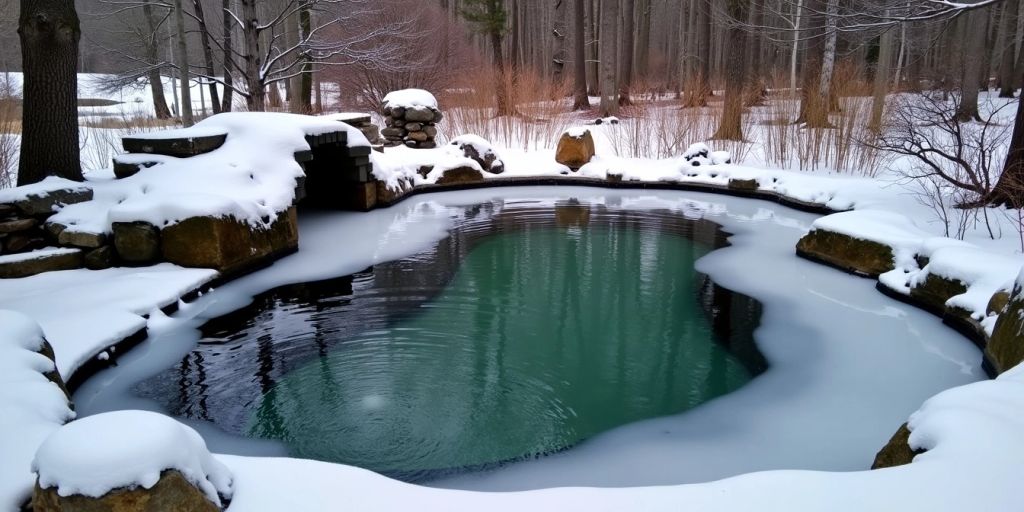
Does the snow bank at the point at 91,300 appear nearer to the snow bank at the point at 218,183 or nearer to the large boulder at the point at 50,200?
the snow bank at the point at 218,183

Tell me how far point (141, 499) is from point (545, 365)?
2562mm

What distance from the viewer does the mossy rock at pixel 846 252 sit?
5785 mm

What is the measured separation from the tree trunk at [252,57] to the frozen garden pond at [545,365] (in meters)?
4.46

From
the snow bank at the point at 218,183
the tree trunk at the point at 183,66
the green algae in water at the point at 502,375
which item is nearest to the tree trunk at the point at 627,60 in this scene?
the tree trunk at the point at 183,66

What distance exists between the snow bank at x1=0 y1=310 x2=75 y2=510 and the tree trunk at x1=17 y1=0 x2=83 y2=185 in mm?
3383

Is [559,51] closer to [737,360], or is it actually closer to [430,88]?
[430,88]

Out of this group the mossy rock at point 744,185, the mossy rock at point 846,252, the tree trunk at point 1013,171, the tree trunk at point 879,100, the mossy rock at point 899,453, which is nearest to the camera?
the mossy rock at point 899,453

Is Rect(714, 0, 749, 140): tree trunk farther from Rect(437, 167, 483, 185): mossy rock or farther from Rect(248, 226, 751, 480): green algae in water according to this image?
Rect(248, 226, 751, 480): green algae in water

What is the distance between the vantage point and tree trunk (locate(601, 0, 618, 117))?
50.6 ft

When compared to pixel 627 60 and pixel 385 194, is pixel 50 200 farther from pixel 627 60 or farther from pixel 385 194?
pixel 627 60

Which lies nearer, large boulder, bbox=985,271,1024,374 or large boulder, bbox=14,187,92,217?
large boulder, bbox=985,271,1024,374

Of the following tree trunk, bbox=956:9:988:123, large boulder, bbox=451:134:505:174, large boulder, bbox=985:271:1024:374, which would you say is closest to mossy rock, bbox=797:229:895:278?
large boulder, bbox=985:271:1024:374

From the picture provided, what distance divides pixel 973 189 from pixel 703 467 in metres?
4.97

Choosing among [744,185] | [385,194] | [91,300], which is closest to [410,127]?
[385,194]
